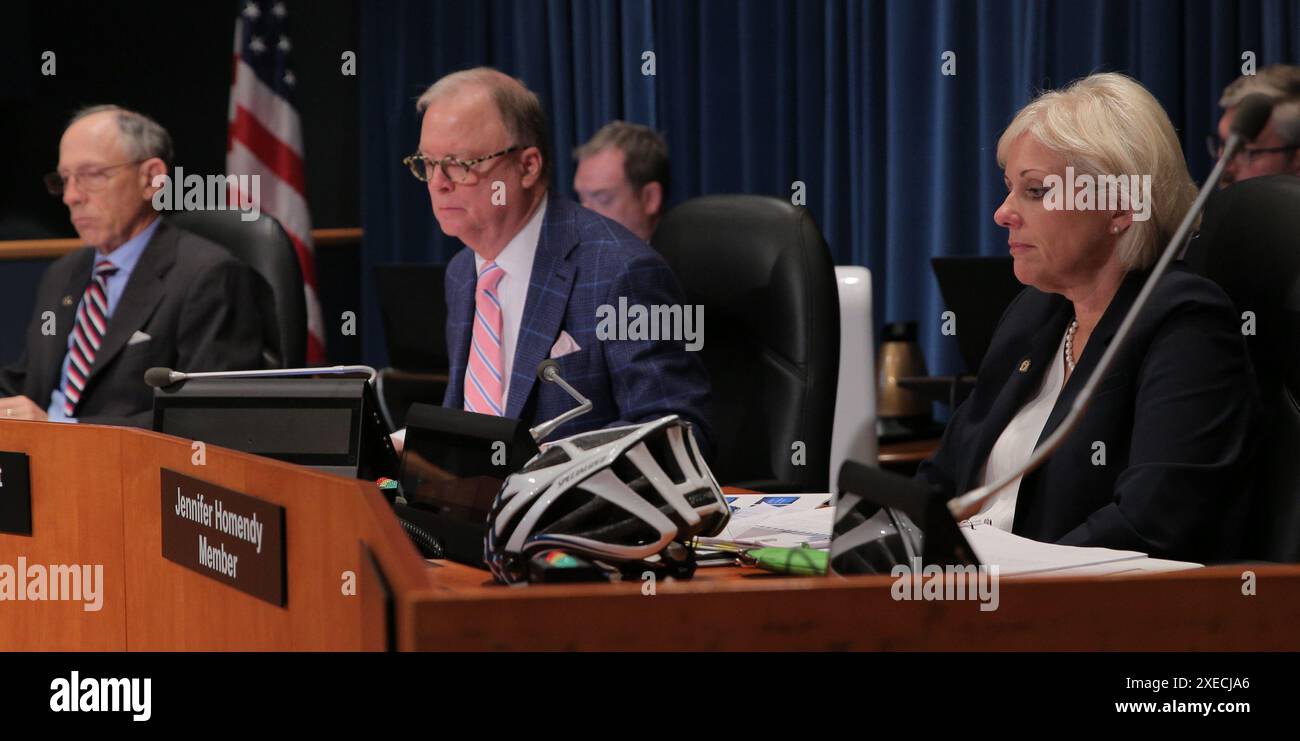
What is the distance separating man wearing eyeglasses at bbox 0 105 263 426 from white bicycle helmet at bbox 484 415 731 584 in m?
1.67

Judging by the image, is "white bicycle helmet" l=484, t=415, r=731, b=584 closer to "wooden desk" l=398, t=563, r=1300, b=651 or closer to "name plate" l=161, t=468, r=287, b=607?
"name plate" l=161, t=468, r=287, b=607

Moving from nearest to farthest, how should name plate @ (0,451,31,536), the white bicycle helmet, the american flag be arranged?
the white bicycle helmet → name plate @ (0,451,31,536) → the american flag

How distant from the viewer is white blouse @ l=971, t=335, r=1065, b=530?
1.94 m

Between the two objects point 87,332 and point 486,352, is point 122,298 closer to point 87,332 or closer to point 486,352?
point 87,332

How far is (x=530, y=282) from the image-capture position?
2.48m

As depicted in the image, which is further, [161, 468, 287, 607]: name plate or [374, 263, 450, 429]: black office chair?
[374, 263, 450, 429]: black office chair

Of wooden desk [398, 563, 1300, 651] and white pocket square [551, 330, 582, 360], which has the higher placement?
white pocket square [551, 330, 582, 360]

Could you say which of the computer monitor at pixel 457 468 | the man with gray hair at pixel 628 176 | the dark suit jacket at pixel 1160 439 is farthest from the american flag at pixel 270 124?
the dark suit jacket at pixel 1160 439

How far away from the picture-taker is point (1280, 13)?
3.55 metres

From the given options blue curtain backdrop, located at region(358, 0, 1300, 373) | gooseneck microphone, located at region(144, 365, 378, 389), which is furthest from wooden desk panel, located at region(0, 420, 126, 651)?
blue curtain backdrop, located at region(358, 0, 1300, 373)

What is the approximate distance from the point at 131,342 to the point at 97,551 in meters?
1.36
